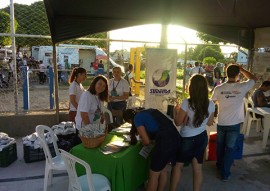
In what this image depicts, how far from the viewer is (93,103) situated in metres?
3.55

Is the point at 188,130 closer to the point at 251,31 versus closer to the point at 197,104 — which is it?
the point at 197,104

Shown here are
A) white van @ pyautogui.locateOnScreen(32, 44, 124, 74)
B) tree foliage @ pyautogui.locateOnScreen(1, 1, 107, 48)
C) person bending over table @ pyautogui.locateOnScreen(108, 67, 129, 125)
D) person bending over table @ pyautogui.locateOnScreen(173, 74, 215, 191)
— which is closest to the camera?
person bending over table @ pyautogui.locateOnScreen(173, 74, 215, 191)

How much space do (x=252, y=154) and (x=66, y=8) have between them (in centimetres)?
430

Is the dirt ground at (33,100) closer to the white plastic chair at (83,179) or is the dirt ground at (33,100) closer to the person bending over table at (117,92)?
the person bending over table at (117,92)

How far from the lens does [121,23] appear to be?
17.3ft

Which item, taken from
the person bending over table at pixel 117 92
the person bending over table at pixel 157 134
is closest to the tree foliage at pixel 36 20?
the person bending over table at pixel 117 92

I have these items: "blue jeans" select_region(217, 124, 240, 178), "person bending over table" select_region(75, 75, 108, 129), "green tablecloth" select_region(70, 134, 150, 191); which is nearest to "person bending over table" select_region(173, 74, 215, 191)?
"green tablecloth" select_region(70, 134, 150, 191)

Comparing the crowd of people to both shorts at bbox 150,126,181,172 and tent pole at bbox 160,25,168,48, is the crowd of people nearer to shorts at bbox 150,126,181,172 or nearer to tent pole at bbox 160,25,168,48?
shorts at bbox 150,126,181,172

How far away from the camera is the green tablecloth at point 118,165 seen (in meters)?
2.59

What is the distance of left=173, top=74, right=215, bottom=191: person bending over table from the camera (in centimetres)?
281

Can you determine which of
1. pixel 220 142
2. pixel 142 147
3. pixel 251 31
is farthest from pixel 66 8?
pixel 251 31

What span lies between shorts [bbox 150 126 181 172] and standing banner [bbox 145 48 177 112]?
7.67 ft

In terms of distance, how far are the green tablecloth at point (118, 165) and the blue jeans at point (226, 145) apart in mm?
1385

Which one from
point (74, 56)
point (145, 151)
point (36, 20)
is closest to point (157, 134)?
point (145, 151)
